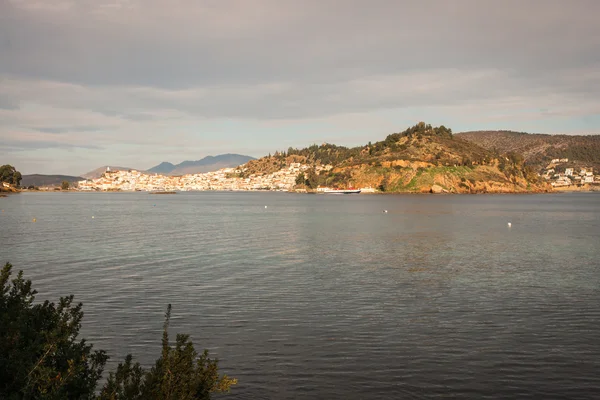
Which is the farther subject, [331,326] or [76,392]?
[331,326]

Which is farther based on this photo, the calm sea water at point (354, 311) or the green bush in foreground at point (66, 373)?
the calm sea water at point (354, 311)

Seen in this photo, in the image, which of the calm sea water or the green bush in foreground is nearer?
the green bush in foreground

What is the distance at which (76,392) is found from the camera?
1088cm

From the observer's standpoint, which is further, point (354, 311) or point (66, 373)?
point (354, 311)

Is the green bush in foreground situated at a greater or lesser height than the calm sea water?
greater

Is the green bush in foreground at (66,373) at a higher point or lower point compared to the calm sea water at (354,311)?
higher

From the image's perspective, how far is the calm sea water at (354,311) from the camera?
1684cm

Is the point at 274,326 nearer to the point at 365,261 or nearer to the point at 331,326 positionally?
the point at 331,326

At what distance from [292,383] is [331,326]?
6515mm

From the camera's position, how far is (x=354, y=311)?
25094mm

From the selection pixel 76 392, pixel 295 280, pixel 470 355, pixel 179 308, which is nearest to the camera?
pixel 76 392

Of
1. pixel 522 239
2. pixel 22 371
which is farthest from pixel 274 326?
pixel 522 239

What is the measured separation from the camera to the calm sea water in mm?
16844

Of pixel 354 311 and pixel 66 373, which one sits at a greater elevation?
pixel 66 373
